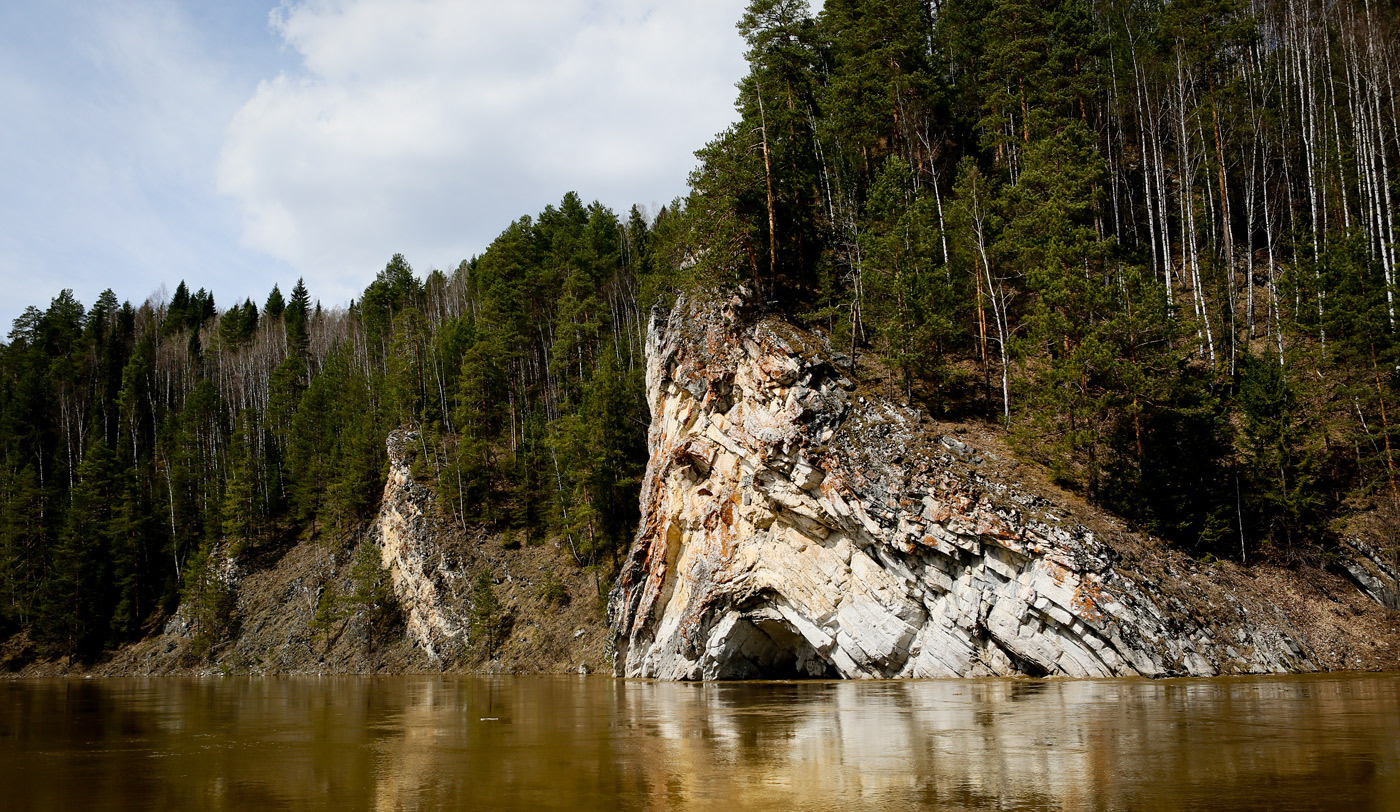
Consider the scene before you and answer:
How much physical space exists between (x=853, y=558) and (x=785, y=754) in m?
16.2

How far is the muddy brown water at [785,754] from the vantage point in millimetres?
7152

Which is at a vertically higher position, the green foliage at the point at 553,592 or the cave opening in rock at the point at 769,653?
the green foliage at the point at 553,592

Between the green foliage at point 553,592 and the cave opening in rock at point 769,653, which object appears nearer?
the cave opening in rock at point 769,653

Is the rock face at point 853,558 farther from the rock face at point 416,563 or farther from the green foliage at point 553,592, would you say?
the rock face at point 416,563

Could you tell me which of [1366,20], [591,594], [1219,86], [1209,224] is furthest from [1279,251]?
[591,594]

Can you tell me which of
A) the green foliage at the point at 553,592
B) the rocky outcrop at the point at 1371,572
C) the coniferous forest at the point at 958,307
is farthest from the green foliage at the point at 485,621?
the rocky outcrop at the point at 1371,572

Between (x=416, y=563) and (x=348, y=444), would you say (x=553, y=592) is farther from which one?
(x=348, y=444)

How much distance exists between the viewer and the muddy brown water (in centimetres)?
715

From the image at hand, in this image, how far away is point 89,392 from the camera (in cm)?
7975

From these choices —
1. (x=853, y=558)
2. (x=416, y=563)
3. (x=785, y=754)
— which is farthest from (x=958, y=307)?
(x=416, y=563)

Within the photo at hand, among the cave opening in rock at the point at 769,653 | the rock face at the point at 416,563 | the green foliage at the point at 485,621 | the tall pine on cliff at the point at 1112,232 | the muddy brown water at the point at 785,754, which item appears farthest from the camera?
the rock face at the point at 416,563

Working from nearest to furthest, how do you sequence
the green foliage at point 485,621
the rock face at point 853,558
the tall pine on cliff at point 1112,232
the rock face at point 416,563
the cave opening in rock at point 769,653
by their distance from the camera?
the rock face at point 853,558
the tall pine on cliff at point 1112,232
the cave opening in rock at point 769,653
the green foliage at point 485,621
the rock face at point 416,563

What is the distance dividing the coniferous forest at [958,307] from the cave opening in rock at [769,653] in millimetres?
10560

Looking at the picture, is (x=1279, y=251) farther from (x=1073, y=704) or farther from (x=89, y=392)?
(x=89, y=392)
